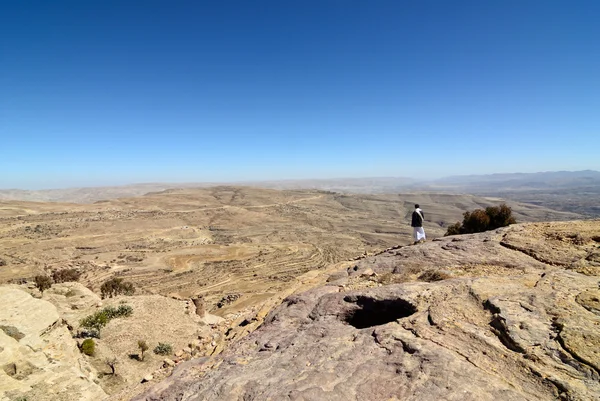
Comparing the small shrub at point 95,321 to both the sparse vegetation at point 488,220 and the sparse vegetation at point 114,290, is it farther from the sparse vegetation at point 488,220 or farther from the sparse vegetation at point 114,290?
the sparse vegetation at point 488,220

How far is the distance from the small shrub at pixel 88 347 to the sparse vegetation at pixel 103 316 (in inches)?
60.9

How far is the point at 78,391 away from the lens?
11.7 m

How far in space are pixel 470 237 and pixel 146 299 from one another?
68.0 ft

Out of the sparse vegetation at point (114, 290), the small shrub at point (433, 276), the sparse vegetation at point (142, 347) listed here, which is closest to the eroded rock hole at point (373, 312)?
the small shrub at point (433, 276)

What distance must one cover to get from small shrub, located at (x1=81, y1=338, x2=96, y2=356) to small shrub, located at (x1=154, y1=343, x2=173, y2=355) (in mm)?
2926

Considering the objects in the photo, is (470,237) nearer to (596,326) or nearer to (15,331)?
(596,326)

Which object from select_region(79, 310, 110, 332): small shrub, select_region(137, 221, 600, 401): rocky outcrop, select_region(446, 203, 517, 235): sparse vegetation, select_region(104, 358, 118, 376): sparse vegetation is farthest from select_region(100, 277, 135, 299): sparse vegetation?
select_region(446, 203, 517, 235): sparse vegetation

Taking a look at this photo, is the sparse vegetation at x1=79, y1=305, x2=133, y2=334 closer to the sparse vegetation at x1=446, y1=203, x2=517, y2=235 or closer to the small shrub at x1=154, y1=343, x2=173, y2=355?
the small shrub at x1=154, y1=343, x2=173, y2=355

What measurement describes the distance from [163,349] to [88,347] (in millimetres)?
3529

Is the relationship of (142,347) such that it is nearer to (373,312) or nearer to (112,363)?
(112,363)

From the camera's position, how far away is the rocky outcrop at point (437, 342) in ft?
16.5

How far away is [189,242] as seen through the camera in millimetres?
67000

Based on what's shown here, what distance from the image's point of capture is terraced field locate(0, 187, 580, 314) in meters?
43.9

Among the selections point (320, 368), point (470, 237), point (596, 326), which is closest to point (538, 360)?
point (596, 326)
